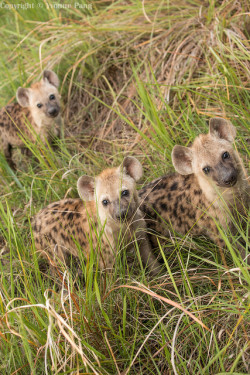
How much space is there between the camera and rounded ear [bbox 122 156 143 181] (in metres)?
4.23

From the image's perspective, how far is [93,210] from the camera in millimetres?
4293

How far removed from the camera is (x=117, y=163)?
205 inches

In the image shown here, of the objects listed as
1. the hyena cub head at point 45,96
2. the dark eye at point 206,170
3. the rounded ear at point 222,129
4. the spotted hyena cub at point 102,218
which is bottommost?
the spotted hyena cub at point 102,218

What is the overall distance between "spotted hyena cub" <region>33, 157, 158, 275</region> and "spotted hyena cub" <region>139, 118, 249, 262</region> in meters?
0.19

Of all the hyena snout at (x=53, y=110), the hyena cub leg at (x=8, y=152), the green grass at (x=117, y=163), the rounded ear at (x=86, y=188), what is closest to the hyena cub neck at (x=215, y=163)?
the green grass at (x=117, y=163)

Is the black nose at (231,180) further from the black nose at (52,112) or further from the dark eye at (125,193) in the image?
the black nose at (52,112)

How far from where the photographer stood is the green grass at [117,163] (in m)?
2.99

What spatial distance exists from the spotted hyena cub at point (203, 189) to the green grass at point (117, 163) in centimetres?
19

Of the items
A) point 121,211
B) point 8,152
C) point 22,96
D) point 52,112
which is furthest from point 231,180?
point 8,152

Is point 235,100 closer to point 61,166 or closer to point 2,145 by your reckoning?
point 61,166

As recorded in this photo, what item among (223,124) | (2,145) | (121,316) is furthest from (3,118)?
(121,316)

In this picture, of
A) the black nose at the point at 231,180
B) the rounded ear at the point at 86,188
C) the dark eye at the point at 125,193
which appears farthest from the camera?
the rounded ear at the point at 86,188

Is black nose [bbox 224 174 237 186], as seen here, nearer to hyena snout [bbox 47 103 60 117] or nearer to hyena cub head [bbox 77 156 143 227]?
hyena cub head [bbox 77 156 143 227]

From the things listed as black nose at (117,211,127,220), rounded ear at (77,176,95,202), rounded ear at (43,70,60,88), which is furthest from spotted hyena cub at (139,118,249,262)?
rounded ear at (43,70,60,88)
